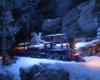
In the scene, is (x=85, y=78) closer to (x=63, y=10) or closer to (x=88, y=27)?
(x=88, y=27)

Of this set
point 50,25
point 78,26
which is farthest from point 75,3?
point 50,25

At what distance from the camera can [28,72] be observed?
8156mm

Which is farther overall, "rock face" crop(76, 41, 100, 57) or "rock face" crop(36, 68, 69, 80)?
"rock face" crop(76, 41, 100, 57)

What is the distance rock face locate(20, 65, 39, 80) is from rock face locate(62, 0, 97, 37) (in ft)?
35.5

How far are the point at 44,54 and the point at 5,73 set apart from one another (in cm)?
563

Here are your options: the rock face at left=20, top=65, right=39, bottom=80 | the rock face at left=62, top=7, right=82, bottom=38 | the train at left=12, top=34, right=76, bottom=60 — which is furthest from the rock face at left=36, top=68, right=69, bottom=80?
the rock face at left=62, top=7, right=82, bottom=38

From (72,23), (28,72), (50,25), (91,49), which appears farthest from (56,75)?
(50,25)

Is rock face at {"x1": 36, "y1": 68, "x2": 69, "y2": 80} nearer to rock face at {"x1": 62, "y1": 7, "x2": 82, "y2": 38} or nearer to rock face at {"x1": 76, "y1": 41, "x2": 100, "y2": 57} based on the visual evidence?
rock face at {"x1": 76, "y1": 41, "x2": 100, "y2": 57}

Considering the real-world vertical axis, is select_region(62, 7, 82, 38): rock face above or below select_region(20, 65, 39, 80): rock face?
above

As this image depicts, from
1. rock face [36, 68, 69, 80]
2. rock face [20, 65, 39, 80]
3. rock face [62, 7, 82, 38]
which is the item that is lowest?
rock face [20, 65, 39, 80]

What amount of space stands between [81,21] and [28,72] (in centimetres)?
1476

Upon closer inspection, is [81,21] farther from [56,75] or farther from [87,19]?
[56,75]

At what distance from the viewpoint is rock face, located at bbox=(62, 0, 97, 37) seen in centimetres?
1659

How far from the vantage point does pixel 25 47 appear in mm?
15047
